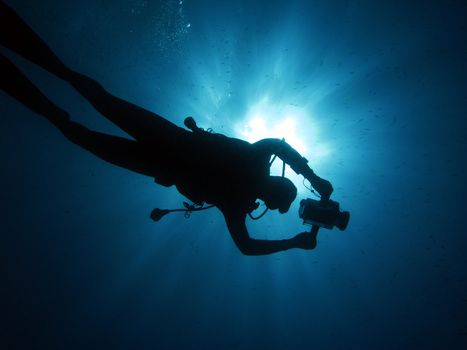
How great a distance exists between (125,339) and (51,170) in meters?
27.6

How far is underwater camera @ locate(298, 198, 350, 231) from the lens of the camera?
2.90m

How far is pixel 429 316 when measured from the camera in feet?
87.1

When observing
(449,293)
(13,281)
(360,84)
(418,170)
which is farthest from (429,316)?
(13,281)

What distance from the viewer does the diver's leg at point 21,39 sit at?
189 centimetres

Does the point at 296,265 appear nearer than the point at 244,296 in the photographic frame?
Yes

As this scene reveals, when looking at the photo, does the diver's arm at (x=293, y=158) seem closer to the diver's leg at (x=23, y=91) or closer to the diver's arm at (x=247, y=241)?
the diver's arm at (x=247, y=241)

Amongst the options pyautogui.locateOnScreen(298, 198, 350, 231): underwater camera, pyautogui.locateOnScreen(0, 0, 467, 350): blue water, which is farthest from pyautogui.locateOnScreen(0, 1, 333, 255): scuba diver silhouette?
pyautogui.locateOnScreen(0, 0, 467, 350): blue water

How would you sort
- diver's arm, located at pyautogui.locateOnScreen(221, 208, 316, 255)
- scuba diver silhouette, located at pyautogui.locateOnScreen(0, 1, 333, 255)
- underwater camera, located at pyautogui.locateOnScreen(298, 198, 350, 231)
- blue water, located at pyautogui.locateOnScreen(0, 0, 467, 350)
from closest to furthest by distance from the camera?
scuba diver silhouette, located at pyautogui.locateOnScreen(0, 1, 333, 255) < underwater camera, located at pyautogui.locateOnScreen(298, 198, 350, 231) < diver's arm, located at pyautogui.locateOnScreen(221, 208, 316, 255) < blue water, located at pyautogui.locateOnScreen(0, 0, 467, 350)

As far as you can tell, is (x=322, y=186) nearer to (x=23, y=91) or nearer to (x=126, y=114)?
(x=126, y=114)

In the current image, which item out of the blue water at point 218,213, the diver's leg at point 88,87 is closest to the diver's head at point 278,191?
the diver's leg at point 88,87

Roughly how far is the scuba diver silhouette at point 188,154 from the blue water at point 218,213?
9305mm

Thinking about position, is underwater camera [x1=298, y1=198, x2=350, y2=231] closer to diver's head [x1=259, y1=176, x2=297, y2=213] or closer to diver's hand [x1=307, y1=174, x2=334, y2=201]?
diver's hand [x1=307, y1=174, x2=334, y2=201]

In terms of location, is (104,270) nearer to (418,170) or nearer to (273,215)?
(273,215)

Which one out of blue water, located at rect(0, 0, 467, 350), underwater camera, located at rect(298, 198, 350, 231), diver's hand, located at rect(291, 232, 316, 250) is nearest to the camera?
underwater camera, located at rect(298, 198, 350, 231)
